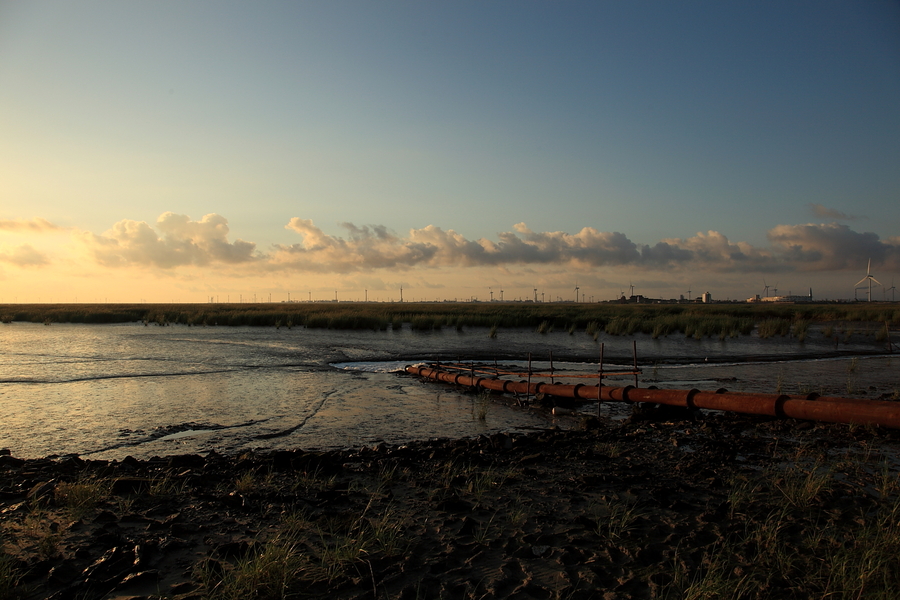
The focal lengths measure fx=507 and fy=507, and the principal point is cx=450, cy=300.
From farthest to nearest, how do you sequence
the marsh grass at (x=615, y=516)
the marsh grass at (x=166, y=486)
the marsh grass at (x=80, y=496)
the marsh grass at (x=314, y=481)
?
the marsh grass at (x=314, y=481) → the marsh grass at (x=166, y=486) → the marsh grass at (x=80, y=496) → the marsh grass at (x=615, y=516)

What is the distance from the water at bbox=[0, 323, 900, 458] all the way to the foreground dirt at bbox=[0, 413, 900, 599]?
206cm

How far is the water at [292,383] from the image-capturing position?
916 centimetres

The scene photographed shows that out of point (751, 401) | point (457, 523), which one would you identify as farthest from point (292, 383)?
point (751, 401)

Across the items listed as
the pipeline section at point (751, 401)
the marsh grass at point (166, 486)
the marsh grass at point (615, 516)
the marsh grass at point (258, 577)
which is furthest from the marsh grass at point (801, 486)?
the marsh grass at point (166, 486)

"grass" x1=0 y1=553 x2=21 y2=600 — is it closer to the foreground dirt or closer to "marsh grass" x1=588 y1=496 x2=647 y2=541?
the foreground dirt

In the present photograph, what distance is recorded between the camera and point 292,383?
588 inches

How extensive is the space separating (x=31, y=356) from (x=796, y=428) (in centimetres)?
2599

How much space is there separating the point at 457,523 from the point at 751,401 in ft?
23.2

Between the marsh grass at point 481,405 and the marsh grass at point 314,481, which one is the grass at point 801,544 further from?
the marsh grass at point 481,405

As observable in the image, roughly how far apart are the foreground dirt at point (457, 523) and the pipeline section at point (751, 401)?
24.0 inches

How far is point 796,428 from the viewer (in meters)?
8.79

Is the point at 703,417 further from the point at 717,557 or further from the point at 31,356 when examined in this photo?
the point at 31,356

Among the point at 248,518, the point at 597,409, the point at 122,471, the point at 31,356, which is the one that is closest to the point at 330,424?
the point at 122,471

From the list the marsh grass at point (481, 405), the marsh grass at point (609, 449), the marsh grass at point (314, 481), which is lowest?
the marsh grass at point (481, 405)
